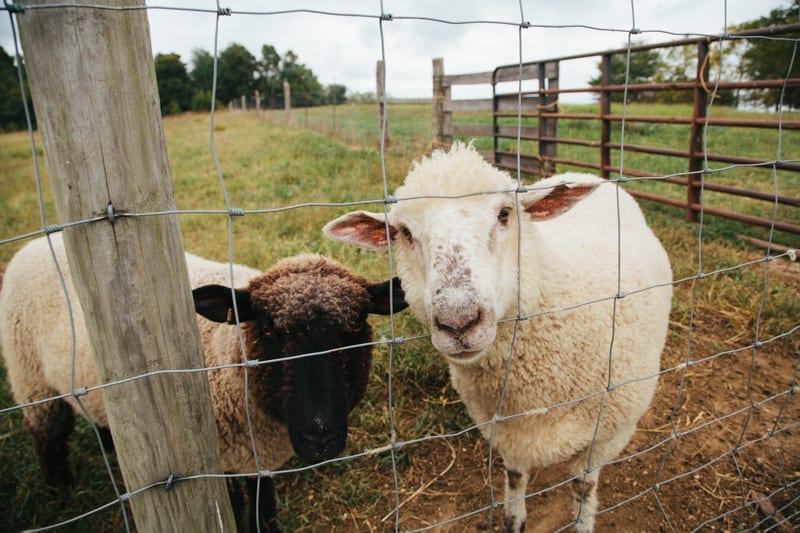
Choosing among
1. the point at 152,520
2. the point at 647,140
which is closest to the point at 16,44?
the point at 152,520

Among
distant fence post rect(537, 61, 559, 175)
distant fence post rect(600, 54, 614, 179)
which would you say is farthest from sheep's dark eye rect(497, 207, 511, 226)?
distant fence post rect(537, 61, 559, 175)

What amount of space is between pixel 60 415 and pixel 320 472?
5.36 feet

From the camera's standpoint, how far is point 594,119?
7.23 metres

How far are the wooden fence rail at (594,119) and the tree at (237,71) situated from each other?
44.3 m

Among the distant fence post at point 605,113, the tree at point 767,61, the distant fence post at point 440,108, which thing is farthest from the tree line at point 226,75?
the distant fence post at point 605,113

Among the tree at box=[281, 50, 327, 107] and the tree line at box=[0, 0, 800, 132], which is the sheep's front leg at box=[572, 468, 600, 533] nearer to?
the tree line at box=[0, 0, 800, 132]

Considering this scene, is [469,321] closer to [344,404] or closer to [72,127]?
[344,404]

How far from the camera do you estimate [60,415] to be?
2869 mm

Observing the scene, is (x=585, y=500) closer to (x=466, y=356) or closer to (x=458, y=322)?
(x=466, y=356)

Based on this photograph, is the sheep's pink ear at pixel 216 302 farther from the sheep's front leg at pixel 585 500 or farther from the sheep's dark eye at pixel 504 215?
the sheep's front leg at pixel 585 500

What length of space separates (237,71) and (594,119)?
49.4 meters

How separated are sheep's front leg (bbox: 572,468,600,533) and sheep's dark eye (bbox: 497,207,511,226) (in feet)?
4.44

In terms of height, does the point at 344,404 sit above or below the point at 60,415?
above

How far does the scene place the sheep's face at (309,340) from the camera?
6.22 ft
